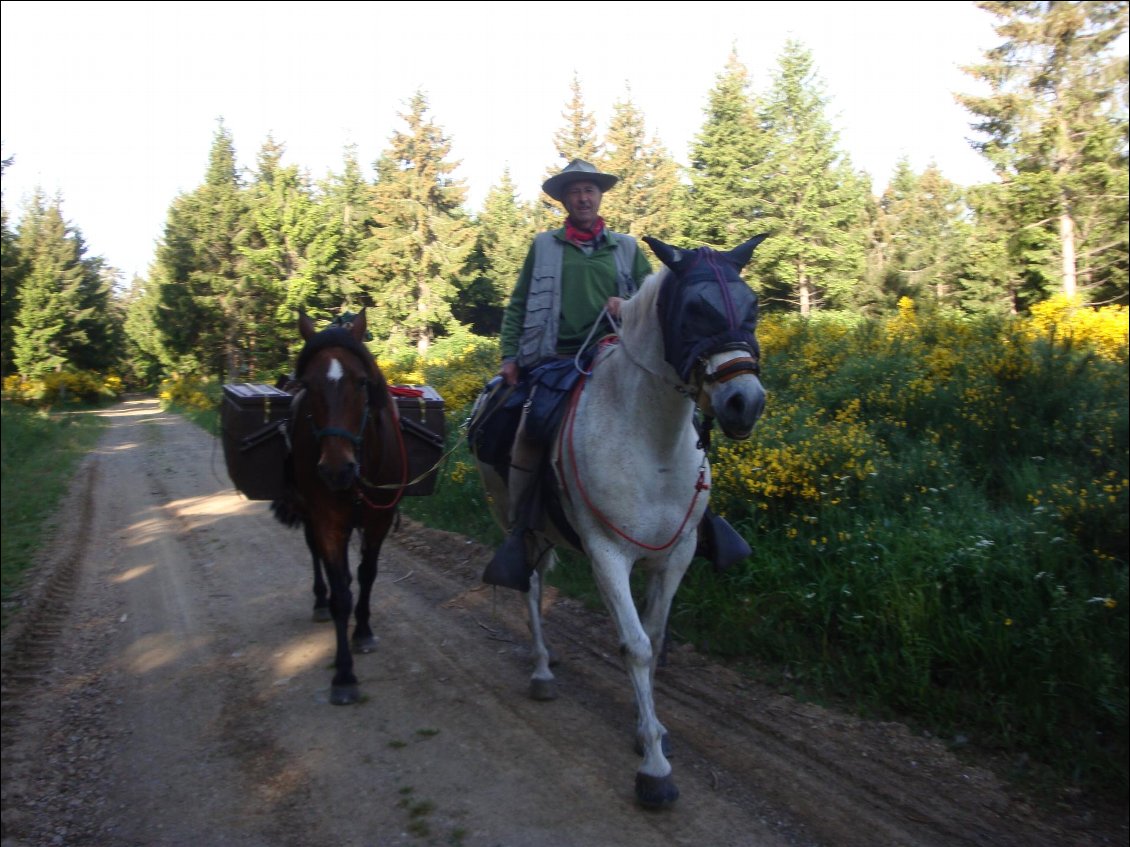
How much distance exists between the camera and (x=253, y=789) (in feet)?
13.1

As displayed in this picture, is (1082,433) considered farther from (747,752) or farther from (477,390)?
(477,390)

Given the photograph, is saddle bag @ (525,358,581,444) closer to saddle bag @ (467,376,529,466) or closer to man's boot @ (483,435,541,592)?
man's boot @ (483,435,541,592)

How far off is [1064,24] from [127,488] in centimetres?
2468

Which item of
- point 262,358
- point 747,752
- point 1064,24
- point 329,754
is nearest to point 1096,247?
point 1064,24

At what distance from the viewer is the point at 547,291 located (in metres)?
4.89

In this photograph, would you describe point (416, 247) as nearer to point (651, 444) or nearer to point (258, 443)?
point (258, 443)

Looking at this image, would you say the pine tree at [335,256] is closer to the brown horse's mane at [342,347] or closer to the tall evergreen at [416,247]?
the tall evergreen at [416,247]

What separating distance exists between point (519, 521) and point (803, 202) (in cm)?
3015

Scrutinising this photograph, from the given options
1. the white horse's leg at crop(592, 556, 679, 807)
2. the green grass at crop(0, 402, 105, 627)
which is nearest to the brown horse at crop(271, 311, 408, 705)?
the white horse's leg at crop(592, 556, 679, 807)

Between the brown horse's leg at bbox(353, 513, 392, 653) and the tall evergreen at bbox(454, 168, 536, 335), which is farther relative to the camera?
the tall evergreen at bbox(454, 168, 536, 335)

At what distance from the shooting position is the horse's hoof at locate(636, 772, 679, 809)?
3.68 metres

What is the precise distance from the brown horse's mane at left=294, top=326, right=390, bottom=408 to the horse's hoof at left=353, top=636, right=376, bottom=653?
1849mm

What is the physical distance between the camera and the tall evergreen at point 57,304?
42000 mm

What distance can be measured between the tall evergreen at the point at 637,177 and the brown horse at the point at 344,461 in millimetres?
33249
